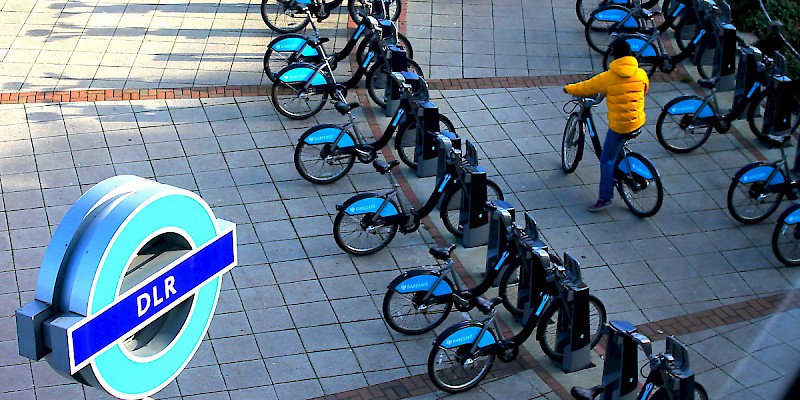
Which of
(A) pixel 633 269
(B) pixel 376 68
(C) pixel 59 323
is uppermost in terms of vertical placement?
Answer: (C) pixel 59 323

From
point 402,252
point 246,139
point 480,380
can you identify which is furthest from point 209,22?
point 480,380

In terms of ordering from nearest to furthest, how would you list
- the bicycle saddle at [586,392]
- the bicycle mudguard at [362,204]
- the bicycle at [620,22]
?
the bicycle saddle at [586,392], the bicycle mudguard at [362,204], the bicycle at [620,22]

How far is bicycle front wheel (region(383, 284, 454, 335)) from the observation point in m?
8.41

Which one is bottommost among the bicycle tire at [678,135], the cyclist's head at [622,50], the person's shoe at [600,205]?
the person's shoe at [600,205]

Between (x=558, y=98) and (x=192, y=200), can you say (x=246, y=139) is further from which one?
(x=192, y=200)

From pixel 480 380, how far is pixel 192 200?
4.02 m

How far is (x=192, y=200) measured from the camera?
4.57 meters

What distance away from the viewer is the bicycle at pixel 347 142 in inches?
401

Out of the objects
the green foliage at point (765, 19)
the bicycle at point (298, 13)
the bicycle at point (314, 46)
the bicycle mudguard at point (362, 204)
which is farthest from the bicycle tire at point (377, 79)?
the green foliage at point (765, 19)

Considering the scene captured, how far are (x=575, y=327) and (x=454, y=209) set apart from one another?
214 cm

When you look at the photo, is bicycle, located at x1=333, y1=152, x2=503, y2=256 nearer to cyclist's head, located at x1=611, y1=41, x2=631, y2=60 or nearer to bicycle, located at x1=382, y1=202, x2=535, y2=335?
bicycle, located at x1=382, y1=202, x2=535, y2=335

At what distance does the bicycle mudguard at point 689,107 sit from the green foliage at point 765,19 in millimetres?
2626

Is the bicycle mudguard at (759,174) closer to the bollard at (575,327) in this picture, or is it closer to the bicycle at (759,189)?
the bicycle at (759,189)

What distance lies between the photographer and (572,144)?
425 inches
